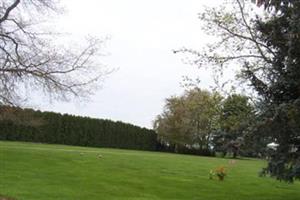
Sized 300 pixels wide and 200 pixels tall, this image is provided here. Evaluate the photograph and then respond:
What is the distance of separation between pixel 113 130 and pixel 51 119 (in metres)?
10.7

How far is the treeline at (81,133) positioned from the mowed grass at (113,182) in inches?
908

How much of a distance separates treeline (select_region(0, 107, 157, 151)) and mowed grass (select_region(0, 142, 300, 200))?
2306cm

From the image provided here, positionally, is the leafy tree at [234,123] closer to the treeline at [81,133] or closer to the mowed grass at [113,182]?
the mowed grass at [113,182]

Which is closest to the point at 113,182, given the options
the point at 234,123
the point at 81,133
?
the point at 234,123

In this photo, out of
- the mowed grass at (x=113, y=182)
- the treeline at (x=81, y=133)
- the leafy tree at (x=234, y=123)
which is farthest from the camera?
the treeline at (x=81, y=133)

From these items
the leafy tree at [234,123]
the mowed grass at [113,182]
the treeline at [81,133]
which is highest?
the treeline at [81,133]

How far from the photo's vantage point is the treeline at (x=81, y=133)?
5462cm

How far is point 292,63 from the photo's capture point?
50.2ft

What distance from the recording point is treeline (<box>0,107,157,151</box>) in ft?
179

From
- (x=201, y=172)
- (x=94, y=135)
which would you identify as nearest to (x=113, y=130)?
(x=94, y=135)

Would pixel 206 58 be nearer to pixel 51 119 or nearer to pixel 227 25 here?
pixel 227 25

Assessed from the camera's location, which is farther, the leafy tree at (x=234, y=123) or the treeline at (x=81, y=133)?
the treeline at (x=81, y=133)

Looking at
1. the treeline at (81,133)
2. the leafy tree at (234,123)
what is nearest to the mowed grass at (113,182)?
the leafy tree at (234,123)

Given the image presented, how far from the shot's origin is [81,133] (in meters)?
63.6
